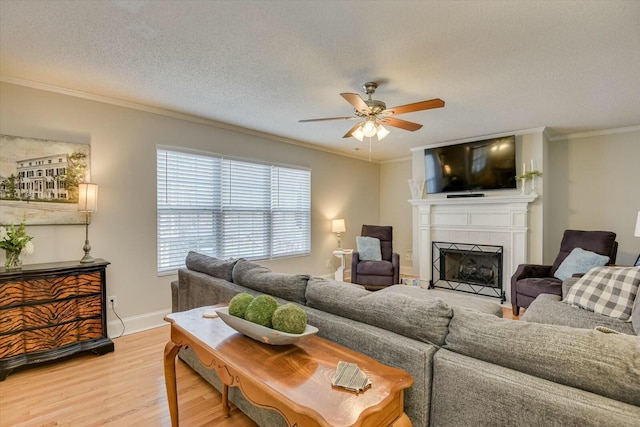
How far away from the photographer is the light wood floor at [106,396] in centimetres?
194

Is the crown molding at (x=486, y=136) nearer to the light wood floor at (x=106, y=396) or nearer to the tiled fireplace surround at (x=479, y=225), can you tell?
the tiled fireplace surround at (x=479, y=225)

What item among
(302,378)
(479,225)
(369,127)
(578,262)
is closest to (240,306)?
(302,378)

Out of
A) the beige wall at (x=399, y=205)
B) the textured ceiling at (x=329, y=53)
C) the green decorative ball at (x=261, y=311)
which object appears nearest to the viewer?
the green decorative ball at (x=261, y=311)

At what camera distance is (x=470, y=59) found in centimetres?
241

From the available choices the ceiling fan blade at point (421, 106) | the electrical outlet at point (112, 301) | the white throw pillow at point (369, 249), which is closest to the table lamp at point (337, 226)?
the white throw pillow at point (369, 249)

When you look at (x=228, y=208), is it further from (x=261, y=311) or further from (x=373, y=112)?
(x=261, y=311)

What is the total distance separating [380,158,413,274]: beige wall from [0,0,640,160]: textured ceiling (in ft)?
9.35

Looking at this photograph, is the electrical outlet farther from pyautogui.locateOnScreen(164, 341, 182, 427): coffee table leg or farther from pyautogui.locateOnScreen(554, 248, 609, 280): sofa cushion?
pyautogui.locateOnScreen(554, 248, 609, 280): sofa cushion

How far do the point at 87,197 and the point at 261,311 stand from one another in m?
2.51


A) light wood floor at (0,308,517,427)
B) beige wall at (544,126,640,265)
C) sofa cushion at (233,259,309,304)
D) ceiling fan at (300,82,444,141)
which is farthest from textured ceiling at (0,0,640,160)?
light wood floor at (0,308,517,427)

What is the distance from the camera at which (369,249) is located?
16.8ft

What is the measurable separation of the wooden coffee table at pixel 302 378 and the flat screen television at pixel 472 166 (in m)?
4.31

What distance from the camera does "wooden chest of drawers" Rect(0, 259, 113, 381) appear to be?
7.93 feet

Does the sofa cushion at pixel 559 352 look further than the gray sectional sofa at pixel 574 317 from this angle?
No
